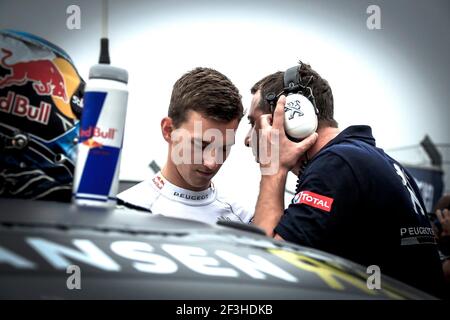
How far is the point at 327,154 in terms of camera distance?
1.92 meters

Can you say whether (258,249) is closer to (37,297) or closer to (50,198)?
(37,297)

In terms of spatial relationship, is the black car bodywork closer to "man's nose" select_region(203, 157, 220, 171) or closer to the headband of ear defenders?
"man's nose" select_region(203, 157, 220, 171)

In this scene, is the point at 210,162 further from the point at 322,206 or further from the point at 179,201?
the point at 322,206

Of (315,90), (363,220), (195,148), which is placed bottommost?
(363,220)

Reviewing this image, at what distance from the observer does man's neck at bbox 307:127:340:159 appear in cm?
230

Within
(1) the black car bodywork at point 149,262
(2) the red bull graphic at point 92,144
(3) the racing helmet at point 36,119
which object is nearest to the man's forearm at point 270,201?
(3) the racing helmet at point 36,119

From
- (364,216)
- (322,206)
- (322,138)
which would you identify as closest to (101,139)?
(322,206)

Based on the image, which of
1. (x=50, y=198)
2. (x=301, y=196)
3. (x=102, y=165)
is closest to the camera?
(x=102, y=165)

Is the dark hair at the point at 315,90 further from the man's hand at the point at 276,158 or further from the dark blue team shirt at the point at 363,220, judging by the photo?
the dark blue team shirt at the point at 363,220

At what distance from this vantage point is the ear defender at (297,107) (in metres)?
2.22

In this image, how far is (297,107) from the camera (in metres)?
2.25

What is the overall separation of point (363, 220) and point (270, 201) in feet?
1.45
